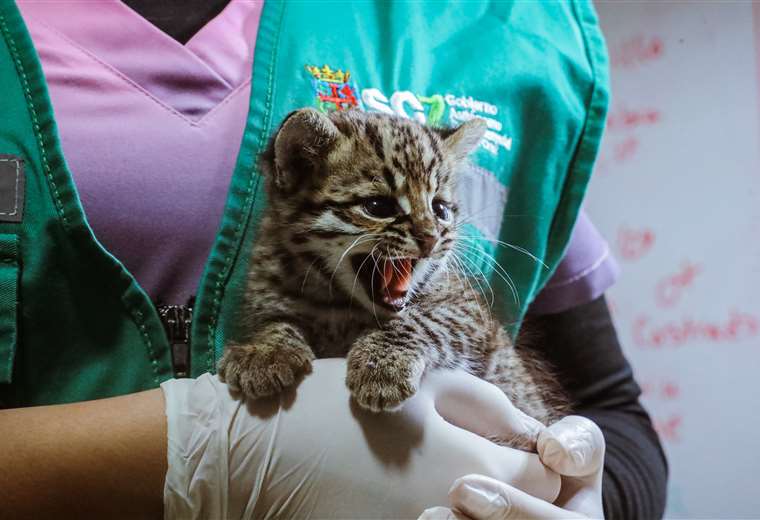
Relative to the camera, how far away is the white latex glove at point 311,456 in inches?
34.0

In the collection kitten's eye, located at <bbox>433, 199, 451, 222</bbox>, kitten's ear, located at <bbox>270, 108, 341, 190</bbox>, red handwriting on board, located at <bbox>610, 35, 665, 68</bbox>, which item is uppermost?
red handwriting on board, located at <bbox>610, 35, 665, 68</bbox>

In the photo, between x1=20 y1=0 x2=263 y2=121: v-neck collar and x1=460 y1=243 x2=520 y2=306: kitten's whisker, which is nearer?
x1=20 y1=0 x2=263 y2=121: v-neck collar

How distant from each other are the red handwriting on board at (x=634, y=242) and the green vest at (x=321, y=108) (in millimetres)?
100

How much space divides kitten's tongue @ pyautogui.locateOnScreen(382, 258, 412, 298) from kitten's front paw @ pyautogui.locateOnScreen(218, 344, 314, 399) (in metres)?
0.16

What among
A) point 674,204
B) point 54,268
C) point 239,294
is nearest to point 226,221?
point 239,294

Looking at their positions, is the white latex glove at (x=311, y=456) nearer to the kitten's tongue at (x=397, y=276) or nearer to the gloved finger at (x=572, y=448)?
the gloved finger at (x=572, y=448)

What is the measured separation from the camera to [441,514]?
84 centimetres

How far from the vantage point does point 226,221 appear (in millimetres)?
936

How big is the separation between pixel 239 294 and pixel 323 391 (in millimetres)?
206

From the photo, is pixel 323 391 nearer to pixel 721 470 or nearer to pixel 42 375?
pixel 42 375

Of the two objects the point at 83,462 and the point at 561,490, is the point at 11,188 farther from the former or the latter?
the point at 561,490

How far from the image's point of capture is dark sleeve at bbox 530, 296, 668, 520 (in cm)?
124

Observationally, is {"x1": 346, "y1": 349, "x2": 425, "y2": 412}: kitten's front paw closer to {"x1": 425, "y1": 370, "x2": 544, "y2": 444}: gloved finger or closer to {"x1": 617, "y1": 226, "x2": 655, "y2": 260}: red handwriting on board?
{"x1": 425, "y1": 370, "x2": 544, "y2": 444}: gloved finger

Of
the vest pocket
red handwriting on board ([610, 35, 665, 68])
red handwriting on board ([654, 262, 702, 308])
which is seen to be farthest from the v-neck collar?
red handwriting on board ([654, 262, 702, 308])
